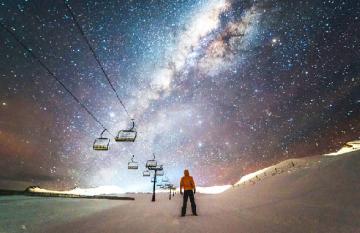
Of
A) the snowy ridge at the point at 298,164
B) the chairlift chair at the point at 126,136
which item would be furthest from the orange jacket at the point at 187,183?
the snowy ridge at the point at 298,164

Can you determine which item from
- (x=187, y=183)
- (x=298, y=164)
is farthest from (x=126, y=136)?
(x=298, y=164)

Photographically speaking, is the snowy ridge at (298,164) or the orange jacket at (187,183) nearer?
the orange jacket at (187,183)

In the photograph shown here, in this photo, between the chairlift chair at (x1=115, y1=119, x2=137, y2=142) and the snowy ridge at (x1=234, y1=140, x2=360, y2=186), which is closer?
the chairlift chair at (x1=115, y1=119, x2=137, y2=142)

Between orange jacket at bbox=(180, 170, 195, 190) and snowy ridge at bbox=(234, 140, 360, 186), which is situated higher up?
snowy ridge at bbox=(234, 140, 360, 186)

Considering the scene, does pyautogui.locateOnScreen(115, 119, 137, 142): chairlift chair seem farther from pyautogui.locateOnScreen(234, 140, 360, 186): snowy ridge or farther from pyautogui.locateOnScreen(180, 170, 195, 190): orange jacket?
pyautogui.locateOnScreen(234, 140, 360, 186): snowy ridge

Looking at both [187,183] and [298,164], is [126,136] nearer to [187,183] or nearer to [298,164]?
[187,183]

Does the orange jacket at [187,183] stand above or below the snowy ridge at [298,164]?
below

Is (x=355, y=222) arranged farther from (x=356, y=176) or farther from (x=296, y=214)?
(x=356, y=176)

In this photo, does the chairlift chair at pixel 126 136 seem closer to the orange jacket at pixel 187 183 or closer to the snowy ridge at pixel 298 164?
the orange jacket at pixel 187 183

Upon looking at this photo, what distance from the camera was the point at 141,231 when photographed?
7.39 metres

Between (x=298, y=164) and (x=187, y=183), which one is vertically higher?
(x=298, y=164)

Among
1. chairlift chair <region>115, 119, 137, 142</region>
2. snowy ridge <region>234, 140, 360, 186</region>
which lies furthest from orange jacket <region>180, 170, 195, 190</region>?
snowy ridge <region>234, 140, 360, 186</region>

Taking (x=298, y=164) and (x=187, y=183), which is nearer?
(x=187, y=183)

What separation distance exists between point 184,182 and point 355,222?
6.20m
